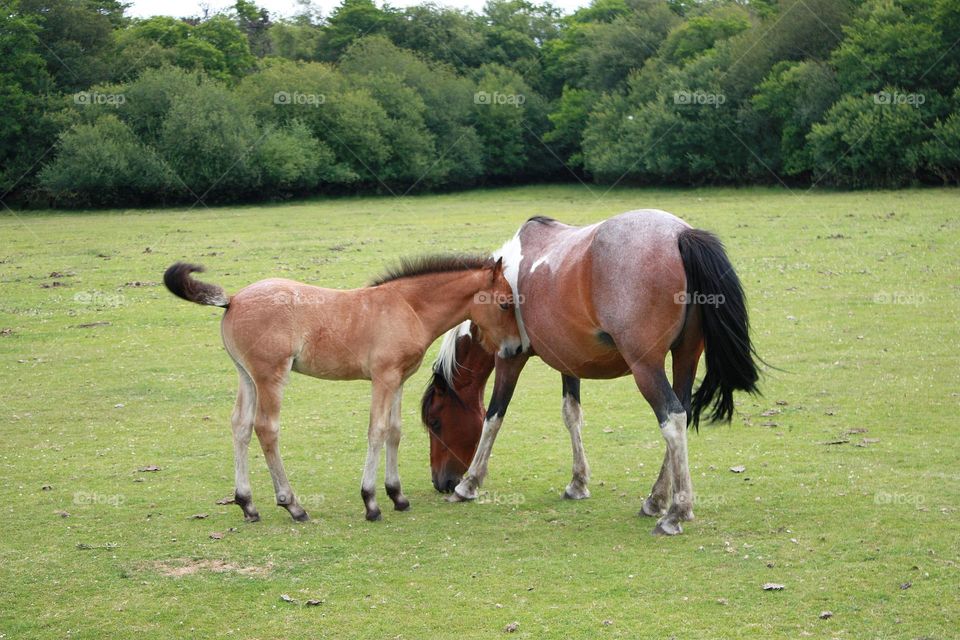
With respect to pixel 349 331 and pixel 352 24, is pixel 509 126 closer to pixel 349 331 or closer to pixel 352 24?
pixel 352 24

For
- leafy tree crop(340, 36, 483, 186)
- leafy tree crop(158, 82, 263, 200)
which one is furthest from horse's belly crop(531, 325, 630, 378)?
leafy tree crop(340, 36, 483, 186)

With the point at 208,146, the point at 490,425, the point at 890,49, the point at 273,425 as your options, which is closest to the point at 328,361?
the point at 273,425

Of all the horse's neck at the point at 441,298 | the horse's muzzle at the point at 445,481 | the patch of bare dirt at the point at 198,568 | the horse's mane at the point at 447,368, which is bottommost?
the horse's muzzle at the point at 445,481

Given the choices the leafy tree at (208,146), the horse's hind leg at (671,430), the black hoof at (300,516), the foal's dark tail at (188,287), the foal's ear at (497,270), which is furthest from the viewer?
the leafy tree at (208,146)

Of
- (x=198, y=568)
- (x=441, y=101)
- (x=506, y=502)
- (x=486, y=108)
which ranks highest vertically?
(x=441, y=101)

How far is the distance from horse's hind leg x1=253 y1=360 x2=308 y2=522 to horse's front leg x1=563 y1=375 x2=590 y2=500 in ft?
7.90

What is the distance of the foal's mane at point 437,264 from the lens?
8.32 m

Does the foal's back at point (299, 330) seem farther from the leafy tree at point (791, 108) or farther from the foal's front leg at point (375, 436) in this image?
the leafy tree at point (791, 108)

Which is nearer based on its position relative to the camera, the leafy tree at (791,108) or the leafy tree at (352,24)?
the leafy tree at (791,108)

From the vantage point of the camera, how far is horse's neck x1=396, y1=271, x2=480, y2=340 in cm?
823

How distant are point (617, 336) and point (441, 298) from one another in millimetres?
1589

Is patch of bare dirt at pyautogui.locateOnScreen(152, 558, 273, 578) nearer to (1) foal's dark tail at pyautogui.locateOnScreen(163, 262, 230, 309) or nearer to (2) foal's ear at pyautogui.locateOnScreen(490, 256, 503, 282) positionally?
(1) foal's dark tail at pyautogui.locateOnScreen(163, 262, 230, 309)

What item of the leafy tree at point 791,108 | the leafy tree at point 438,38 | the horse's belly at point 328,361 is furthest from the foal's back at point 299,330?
the leafy tree at point 438,38

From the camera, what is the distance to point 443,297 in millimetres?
8250
